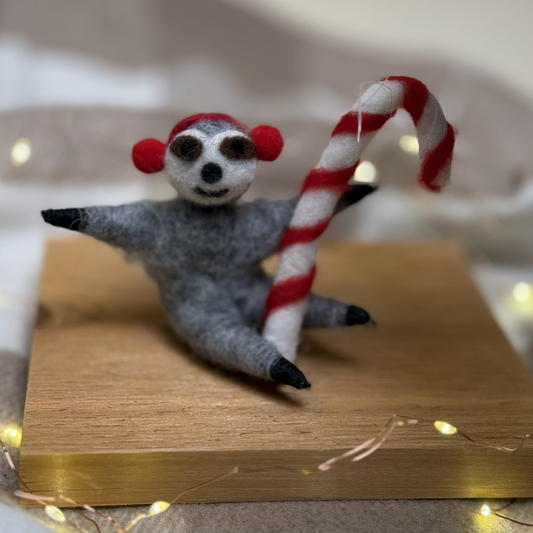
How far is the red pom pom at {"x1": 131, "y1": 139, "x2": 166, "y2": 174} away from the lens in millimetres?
783

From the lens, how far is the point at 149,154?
0.78 meters

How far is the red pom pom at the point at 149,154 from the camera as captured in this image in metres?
→ 0.78

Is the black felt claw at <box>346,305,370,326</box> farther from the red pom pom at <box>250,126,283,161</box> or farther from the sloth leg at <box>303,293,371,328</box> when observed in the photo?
the red pom pom at <box>250,126,283,161</box>

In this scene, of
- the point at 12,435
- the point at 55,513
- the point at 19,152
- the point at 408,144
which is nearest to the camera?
the point at 55,513

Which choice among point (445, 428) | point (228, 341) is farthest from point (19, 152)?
point (445, 428)

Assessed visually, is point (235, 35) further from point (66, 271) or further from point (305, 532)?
point (305, 532)

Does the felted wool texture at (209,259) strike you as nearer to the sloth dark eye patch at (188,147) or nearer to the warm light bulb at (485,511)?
the sloth dark eye patch at (188,147)

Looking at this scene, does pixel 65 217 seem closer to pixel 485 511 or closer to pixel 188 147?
pixel 188 147

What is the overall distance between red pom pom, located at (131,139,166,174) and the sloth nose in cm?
6

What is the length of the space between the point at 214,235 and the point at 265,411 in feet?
0.62

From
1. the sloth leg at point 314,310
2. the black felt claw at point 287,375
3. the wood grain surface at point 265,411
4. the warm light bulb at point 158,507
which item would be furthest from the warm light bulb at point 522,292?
the warm light bulb at point 158,507

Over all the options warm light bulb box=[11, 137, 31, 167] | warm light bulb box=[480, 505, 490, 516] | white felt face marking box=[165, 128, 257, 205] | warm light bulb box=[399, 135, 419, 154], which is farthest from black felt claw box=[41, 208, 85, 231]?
warm light bulb box=[399, 135, 419, 154]

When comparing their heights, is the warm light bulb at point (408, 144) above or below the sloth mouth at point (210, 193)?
above

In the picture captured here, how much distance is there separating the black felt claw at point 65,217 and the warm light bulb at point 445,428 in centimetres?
40
